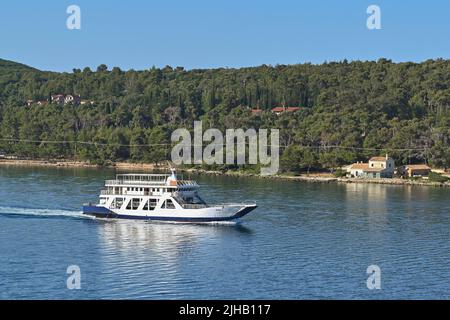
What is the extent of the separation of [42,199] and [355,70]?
6518 cm

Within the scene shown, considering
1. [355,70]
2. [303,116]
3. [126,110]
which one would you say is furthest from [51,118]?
[355,70]

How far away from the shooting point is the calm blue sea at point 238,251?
24266mm

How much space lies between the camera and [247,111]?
8875cm

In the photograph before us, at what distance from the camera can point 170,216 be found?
37.0 metres

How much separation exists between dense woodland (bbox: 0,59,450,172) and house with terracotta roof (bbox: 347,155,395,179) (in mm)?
2591

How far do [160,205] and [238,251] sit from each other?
7973 millimetres

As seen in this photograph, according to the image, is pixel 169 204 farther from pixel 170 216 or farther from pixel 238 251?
pixel 238 251

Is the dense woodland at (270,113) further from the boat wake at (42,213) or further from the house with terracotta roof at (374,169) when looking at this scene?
the boat wake at (42,213)

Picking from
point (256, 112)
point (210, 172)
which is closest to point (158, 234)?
point (210, 172)

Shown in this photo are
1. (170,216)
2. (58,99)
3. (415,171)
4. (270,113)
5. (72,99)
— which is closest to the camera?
(170,216)

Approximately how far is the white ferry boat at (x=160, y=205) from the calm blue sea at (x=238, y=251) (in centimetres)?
58

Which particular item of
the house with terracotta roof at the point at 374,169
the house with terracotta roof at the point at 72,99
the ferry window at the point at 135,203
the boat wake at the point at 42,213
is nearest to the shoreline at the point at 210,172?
the house with terracotta roof at the point at 374,169

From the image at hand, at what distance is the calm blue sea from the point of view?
24.3m
